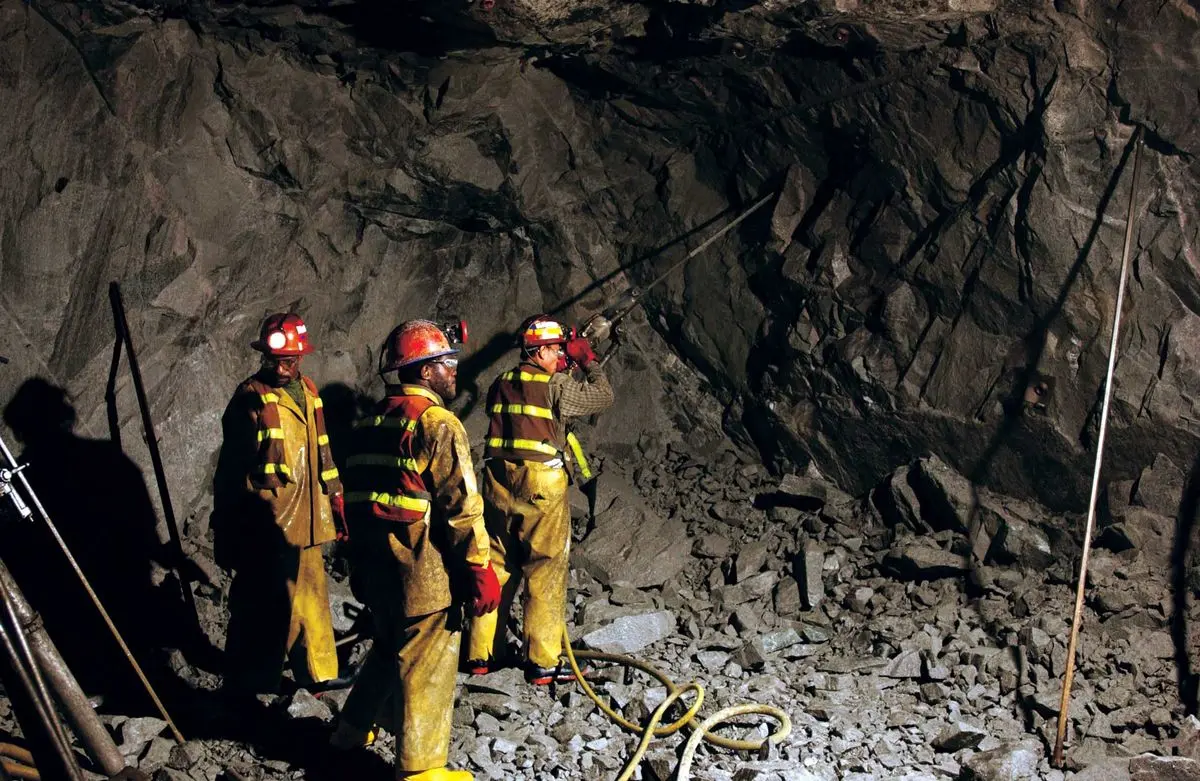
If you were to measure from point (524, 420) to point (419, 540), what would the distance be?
4.89 feet

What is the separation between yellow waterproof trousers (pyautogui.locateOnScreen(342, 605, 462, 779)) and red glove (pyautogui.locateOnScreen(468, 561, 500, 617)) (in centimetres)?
18

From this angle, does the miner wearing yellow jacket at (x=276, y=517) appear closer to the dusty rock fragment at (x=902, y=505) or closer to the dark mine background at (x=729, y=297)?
the dark mine background at (x=729, y=297)

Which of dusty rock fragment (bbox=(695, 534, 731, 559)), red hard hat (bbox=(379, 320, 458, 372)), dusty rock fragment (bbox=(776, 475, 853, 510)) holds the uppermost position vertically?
red hard hat (bbox=(379, 320, 458, 372))

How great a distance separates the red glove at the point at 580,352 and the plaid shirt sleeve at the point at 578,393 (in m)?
0.04

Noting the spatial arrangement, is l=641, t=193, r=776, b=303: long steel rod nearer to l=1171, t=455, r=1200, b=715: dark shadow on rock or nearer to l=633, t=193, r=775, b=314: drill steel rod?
l=633, t=193, r=775, b=314: drill steel rod

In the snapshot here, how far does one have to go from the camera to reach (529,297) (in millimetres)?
8375

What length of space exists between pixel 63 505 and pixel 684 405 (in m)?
4.52

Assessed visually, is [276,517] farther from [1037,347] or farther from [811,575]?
[1037,347]

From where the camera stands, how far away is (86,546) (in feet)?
20.6

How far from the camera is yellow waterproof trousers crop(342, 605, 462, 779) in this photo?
469cm

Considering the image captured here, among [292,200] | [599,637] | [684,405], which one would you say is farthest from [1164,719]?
[292,200]

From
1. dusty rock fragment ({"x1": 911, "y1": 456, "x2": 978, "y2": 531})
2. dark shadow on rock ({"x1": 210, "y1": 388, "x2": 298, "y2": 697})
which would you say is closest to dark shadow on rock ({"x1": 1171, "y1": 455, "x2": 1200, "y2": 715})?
dusty rock fragment ({"x1": 911, "y1": 456, "x2": 978, "y2": 531})

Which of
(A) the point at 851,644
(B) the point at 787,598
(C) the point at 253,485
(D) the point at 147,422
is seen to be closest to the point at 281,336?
(C) the point at 253,485

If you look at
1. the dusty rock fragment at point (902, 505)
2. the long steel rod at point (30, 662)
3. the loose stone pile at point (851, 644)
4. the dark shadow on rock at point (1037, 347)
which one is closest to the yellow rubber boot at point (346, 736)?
the loose stone pile at point (851, 644)
